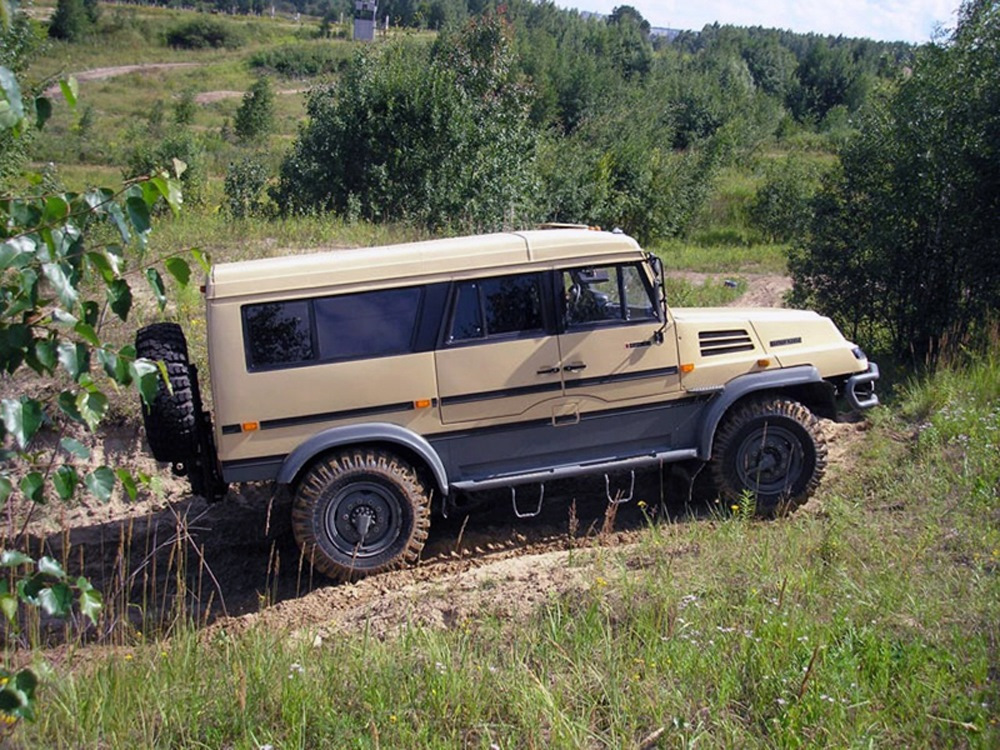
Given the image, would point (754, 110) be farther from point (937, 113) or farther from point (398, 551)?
point (398, 551)

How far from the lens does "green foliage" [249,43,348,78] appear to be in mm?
66062

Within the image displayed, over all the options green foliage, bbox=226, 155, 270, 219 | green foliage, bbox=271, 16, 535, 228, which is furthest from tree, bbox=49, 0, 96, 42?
green foliage, bbox=271, 16, 535, 228

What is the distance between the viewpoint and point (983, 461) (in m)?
6.81

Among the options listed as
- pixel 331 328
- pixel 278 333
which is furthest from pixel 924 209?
pixel 278 333

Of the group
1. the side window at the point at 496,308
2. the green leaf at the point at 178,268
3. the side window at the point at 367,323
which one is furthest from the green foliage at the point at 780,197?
the green leaf at the point at 178,268

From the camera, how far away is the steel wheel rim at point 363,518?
6.26m

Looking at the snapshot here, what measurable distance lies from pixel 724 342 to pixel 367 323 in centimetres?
257

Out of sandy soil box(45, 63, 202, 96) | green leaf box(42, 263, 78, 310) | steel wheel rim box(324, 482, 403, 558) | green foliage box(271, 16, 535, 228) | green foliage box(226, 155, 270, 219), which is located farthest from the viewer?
sandy soil box(45, 63, 202, 96)

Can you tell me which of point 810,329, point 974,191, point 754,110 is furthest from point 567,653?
point 754,110

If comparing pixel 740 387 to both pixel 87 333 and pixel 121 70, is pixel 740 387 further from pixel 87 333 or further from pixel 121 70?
pixel 121 70

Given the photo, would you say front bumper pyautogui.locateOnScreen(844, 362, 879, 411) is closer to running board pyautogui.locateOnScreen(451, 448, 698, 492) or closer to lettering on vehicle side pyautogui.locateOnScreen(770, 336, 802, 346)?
lettering on vehicle side pyautogui.locateOnScreen(770, 336, 802, 346)

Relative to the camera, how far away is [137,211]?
2.62 meters

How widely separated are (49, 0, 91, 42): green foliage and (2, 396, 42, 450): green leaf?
226 feet

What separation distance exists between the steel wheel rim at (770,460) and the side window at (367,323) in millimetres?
2575
